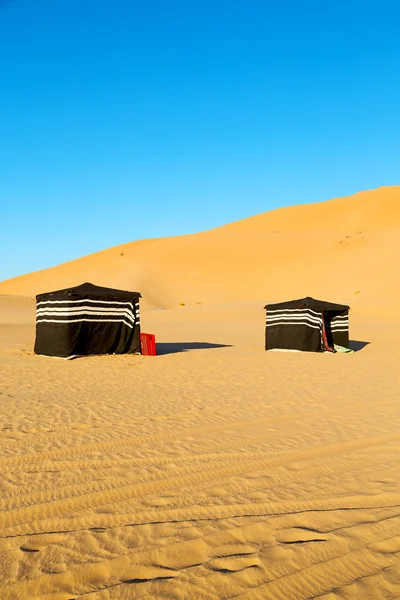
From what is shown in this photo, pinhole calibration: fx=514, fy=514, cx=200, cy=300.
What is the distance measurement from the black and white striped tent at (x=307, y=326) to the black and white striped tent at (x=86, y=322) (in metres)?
5.36

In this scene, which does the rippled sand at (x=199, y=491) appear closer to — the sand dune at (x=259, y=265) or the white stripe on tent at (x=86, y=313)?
the white stripe on tent at (x=86, y=313)

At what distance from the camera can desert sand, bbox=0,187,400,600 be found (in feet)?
10.8

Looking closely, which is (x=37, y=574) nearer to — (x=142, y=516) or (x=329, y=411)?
(x=142, y=516)

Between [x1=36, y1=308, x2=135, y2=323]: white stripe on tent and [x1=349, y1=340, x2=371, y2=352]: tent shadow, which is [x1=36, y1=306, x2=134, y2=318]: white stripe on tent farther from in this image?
[x1=349, y1=340, x2=371, y2=352]: tent shadow

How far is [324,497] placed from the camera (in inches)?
179

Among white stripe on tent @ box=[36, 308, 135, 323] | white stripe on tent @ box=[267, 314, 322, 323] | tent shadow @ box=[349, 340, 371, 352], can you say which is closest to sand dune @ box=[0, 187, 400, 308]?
tent shadow @ box=[349, 340, 371, 352]

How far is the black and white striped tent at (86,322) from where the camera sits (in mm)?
16672

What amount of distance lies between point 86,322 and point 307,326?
26.1 ft

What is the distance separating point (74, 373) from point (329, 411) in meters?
7.22

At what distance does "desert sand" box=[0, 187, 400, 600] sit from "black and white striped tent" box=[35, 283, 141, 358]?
1.14m

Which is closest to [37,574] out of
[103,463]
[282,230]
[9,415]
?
[103,463]

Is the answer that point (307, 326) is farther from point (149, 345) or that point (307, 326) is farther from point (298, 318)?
point (149, 345)

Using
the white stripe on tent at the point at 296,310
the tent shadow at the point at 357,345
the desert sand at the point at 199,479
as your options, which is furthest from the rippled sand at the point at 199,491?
the tent shadow at the point at 357,345

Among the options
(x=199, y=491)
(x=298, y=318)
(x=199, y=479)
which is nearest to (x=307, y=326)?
(x=298, y=318)
